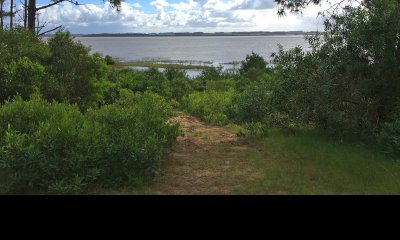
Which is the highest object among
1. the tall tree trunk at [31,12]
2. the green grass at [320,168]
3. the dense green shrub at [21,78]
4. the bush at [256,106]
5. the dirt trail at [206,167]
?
the tall tree trunk at [31,12]

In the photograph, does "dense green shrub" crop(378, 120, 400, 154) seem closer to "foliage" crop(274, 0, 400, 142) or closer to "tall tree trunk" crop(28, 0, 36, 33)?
"foliage" crop(274, 0, 400, 142)

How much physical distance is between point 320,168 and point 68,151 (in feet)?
11.8

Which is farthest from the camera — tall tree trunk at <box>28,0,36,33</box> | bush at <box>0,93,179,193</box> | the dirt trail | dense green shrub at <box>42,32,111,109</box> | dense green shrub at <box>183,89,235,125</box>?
tall tree trunk at <box>28,0,36,33</box>

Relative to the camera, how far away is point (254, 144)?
27.3 feet

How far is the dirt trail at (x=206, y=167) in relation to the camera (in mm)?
5793

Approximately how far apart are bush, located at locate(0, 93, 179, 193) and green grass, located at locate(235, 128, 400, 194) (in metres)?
1.50

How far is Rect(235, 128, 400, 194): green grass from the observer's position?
564 centimetres

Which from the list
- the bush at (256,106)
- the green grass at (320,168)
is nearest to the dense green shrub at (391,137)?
the green grass at (320,168)

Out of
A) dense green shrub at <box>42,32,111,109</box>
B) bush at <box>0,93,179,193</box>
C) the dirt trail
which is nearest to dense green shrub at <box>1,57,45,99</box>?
dense green shrub at <box>42,32,111,109</box>

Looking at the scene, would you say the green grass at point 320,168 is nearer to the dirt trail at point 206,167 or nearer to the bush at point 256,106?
the dirt trail at point 206,167

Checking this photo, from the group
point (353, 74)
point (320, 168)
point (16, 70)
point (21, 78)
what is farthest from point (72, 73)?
point (320, 168)

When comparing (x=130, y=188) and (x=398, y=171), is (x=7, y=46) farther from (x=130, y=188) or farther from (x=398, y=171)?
(x=398, y=171)

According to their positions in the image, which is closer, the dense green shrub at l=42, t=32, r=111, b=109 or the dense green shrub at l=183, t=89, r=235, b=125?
the dense green shrub at l=42, t=32, r=111, b=109

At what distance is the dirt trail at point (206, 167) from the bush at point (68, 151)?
15.4 inches
